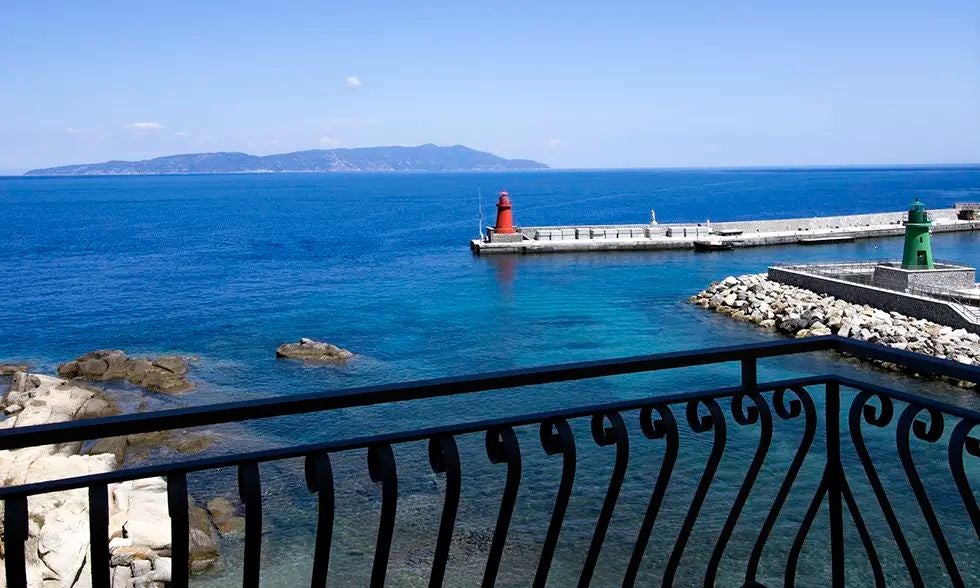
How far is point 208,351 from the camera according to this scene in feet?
86.0

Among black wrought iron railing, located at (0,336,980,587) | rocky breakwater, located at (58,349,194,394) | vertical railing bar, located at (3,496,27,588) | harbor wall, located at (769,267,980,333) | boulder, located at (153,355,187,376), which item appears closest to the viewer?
vertical railing bar, located at (3,496,27,588)

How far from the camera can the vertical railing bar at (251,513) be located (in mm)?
2021

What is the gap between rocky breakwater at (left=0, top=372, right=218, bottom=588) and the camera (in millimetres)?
10141

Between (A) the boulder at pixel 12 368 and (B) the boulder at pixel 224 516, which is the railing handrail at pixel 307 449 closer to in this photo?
(B) the boulder at pixel 224 516

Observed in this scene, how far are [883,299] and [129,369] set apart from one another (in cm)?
2213

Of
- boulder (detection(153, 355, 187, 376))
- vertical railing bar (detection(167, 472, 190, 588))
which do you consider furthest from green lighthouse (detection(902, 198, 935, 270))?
vertical railing bar (detection(167, 472, 190, 588))

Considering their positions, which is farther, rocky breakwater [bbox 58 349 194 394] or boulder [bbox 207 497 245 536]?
rocky breakwater [bbox 58 349 194 394]

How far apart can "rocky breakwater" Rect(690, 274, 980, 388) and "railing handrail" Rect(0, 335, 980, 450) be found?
19.5 metres

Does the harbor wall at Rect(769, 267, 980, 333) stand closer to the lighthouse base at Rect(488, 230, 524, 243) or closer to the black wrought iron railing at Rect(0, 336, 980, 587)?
the lighthouse base at Rect(488, 230, 524, 243)

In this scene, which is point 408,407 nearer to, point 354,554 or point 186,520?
point 354,554

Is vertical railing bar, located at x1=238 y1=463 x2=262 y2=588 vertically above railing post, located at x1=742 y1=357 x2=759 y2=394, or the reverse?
railing post, located at x1=742 y1=357 x2=759 y2=394

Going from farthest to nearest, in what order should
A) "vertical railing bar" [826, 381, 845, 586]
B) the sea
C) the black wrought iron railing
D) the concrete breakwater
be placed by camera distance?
the concrete breakwater
the sea
"vertical railing bar" [826, 381, 845, 586]
the black wrought iron railing

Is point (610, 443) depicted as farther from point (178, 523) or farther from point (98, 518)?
point (98, 518)

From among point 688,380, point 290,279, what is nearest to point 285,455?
point 688,380
